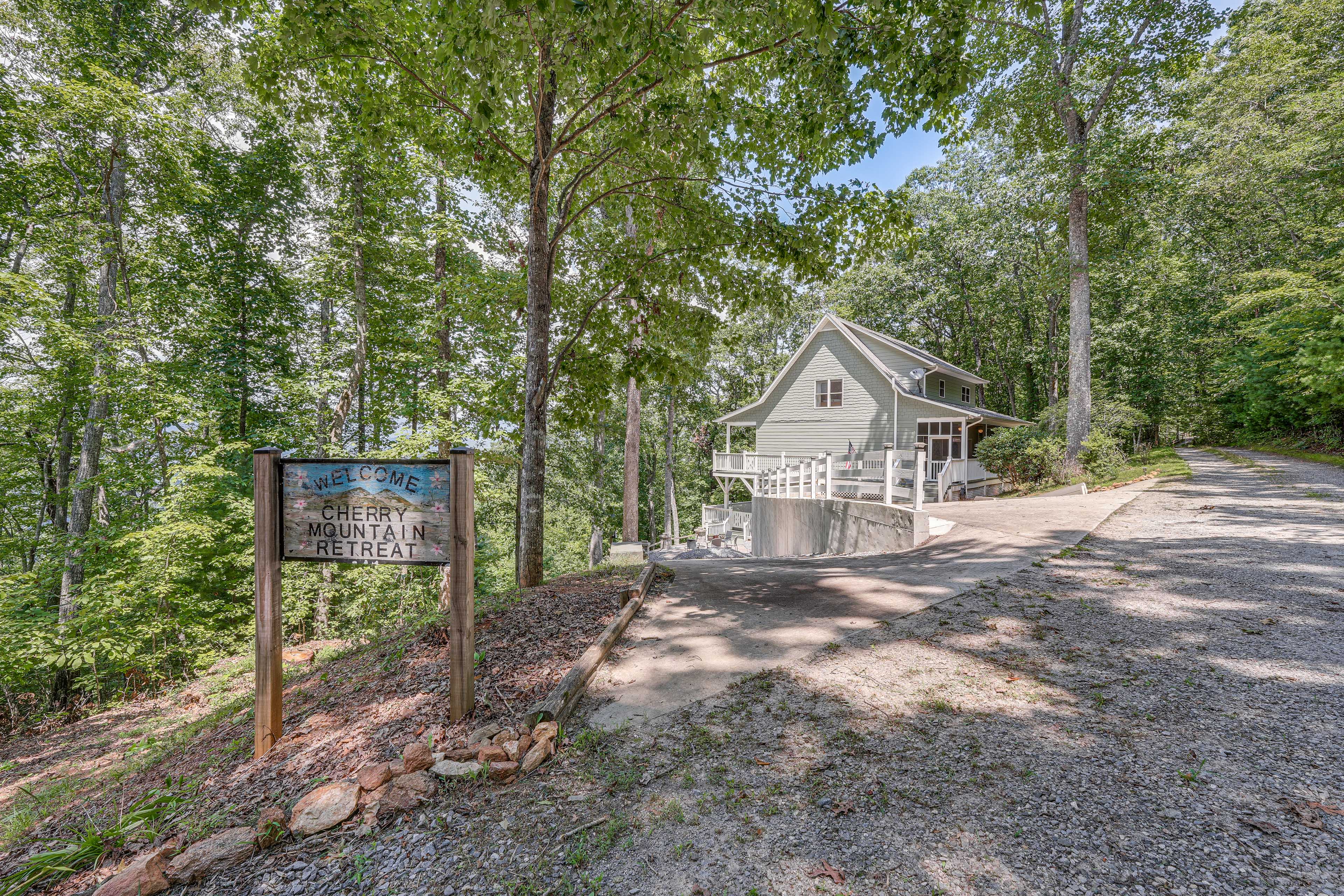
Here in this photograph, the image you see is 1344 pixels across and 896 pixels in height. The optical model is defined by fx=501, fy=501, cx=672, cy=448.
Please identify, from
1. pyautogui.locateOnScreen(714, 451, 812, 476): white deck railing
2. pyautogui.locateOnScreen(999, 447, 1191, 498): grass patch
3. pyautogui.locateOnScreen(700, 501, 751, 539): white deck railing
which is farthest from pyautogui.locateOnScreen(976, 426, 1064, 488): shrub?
pyautogui.locateOnScreen(700, 501, 751, 539): white deck railing

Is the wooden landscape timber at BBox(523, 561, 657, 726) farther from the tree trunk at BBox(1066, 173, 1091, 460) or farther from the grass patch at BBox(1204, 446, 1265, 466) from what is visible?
the grass patch at BBox(1204, 446, 1265, 466)

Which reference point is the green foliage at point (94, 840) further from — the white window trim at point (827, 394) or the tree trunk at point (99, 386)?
the white window trim at point (827, 394)

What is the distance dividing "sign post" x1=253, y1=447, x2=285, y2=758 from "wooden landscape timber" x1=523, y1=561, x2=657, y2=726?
158cm

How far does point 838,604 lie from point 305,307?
54.4ft

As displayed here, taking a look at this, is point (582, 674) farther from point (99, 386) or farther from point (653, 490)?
point (653, 490)

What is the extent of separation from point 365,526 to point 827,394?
19.9 metres

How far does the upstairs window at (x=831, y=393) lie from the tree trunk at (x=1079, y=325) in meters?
7.63

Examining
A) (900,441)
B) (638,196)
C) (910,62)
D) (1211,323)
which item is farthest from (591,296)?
(1211,323)

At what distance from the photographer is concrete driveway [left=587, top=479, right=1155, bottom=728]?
3430 millimetres

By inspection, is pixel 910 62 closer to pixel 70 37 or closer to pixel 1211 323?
pixel 70 37

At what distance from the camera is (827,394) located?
2083 cm

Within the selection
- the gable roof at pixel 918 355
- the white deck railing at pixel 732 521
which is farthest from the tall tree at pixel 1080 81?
the white deck railing at pixel 732 521

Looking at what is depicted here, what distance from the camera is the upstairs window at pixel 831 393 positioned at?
20.5m

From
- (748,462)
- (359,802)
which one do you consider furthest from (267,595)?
(748,462)
